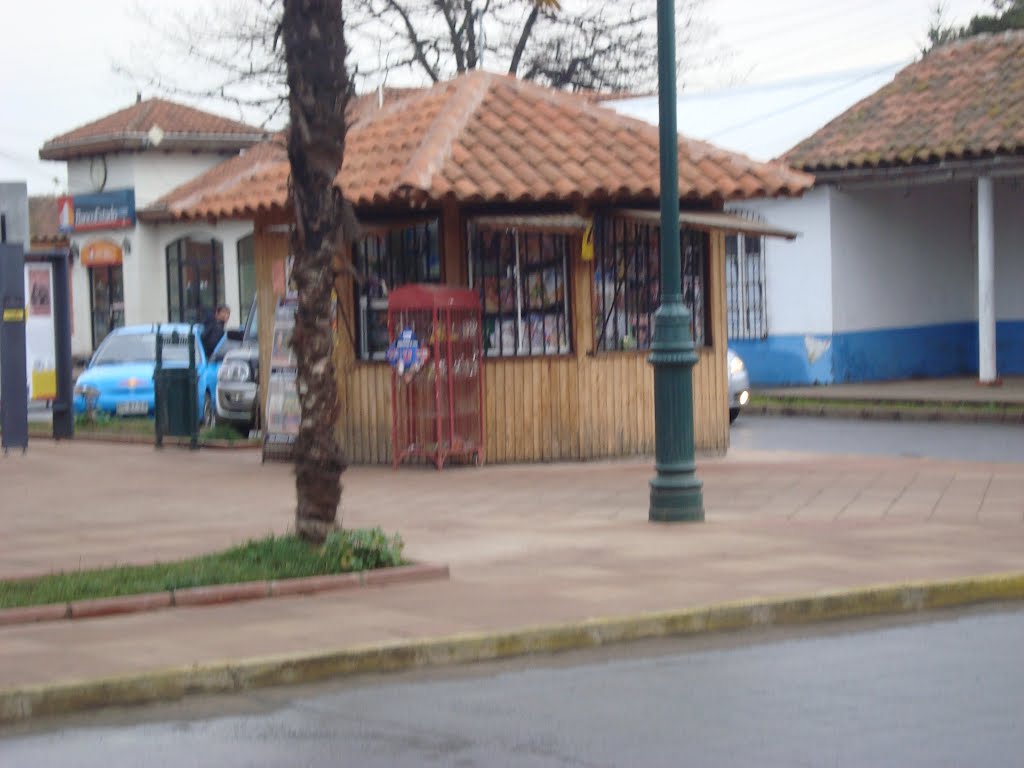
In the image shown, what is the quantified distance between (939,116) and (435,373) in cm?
1237

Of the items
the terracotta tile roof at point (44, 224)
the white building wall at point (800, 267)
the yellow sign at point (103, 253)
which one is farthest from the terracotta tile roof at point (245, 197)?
the terracotta tile roof at point (44, 224)

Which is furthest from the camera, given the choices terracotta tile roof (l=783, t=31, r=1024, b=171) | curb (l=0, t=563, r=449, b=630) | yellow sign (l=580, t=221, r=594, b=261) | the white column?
the white column

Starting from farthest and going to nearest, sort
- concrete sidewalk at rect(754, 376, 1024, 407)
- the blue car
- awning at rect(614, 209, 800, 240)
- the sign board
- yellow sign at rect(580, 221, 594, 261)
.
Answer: the sign board < the blue car < concrete sidewalk at rect(754, 376, 1024, 407) < awning at rect(614, 209, 800, 240) < yellow sign at rect(580, 221, 594, 261)

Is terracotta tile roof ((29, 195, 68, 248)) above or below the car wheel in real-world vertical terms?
above

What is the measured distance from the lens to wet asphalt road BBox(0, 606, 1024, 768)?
19.9ft

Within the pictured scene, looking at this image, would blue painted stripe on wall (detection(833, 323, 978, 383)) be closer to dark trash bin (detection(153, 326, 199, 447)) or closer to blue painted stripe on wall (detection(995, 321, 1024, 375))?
blue painted stripe on wall (detection(995, 321, 1024, 375))

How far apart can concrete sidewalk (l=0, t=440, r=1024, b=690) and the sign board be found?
81.7 feet

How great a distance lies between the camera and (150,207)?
40938 millimetres

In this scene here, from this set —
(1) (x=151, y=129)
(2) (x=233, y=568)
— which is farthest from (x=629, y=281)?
(1) (x=151, y=129)

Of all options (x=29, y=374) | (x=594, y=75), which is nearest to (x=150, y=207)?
(x=594, y=75)

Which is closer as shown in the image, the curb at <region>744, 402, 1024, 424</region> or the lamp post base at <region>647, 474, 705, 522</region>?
the lamp post base at <region>647, 474, 705, 522</region>

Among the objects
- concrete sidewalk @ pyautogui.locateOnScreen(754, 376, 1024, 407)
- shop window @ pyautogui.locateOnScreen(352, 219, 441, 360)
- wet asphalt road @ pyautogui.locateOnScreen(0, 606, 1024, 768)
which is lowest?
wet asphalt road @ pyautogui.locateOnScreen(0, 606, 1024, 768)

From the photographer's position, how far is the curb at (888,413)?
20953 mm

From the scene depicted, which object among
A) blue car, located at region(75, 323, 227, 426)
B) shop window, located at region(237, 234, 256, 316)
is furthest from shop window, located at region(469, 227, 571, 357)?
shop window, located at region(237, 234, 256, 316)
